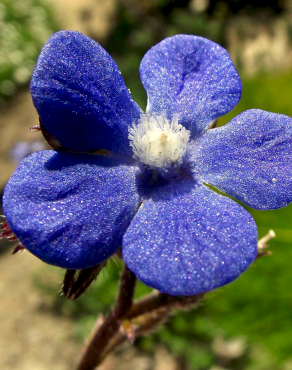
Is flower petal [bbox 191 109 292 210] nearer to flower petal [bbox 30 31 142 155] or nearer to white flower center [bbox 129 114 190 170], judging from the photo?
white flower center [bbox 129 114 190 170]

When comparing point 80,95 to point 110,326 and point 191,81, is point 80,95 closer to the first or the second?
point 191,81

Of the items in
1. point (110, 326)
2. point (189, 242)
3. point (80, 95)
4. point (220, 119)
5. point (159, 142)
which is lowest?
point (220, 119)

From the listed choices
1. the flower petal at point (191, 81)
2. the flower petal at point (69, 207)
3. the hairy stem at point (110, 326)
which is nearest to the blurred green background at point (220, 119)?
the hairy stem at point (110, 326)

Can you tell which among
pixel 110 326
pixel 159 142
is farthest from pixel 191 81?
pixel 110 326

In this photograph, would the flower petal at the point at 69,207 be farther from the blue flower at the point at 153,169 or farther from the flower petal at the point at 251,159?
the flower petal at the point at 251,159

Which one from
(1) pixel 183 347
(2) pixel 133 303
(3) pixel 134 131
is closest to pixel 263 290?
(1) pixel 183 347

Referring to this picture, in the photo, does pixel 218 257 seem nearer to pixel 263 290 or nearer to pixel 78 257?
pixel 78 257

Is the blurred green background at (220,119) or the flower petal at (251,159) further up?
the flower petal at (251,159)
